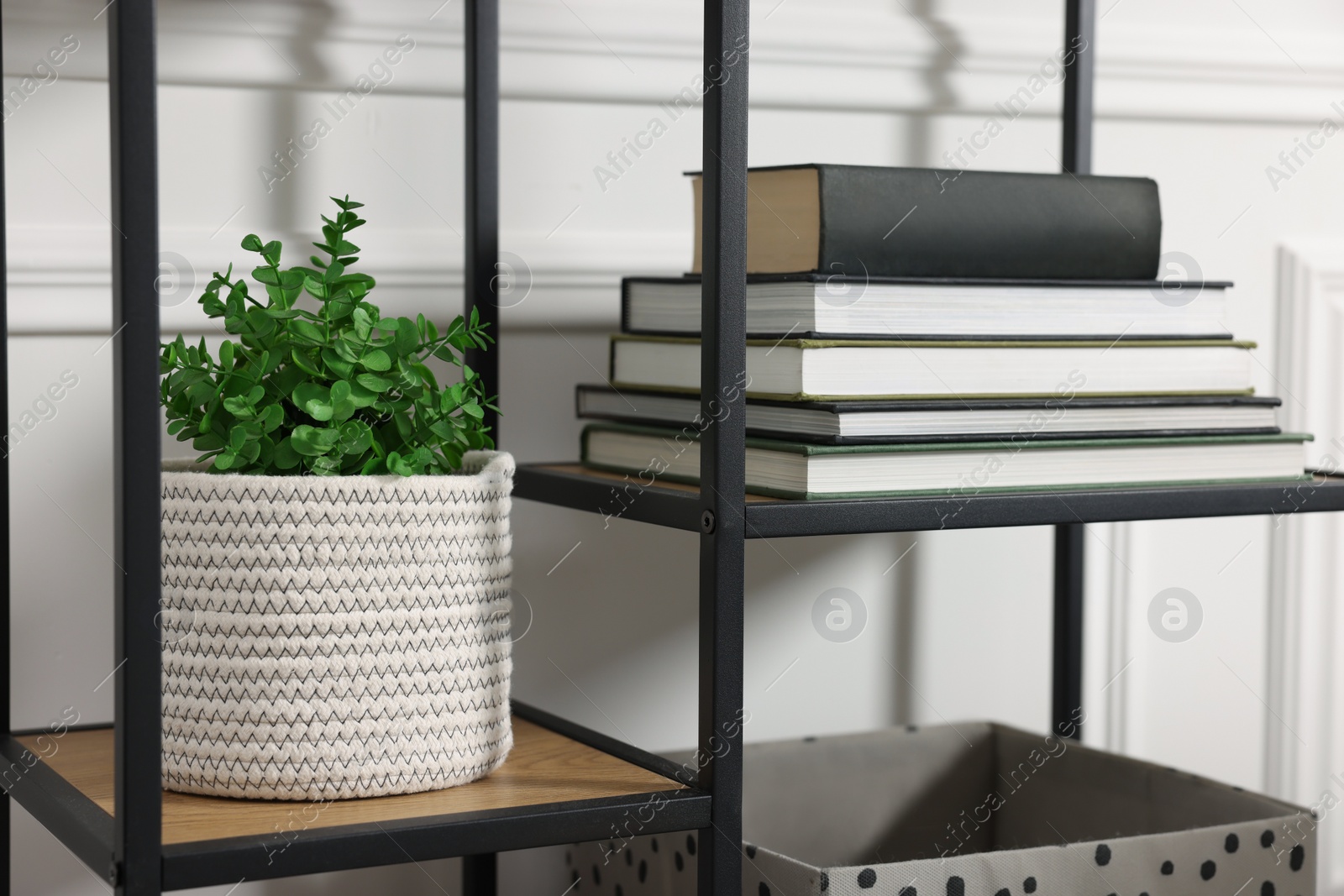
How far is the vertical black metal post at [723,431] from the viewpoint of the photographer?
656 mm

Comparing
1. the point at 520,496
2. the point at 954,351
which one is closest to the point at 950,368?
the point at 954,351

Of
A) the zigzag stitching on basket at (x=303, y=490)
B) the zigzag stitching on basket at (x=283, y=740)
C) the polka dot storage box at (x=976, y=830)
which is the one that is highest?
the zigzag stitching on basket at (x=303, y=490)

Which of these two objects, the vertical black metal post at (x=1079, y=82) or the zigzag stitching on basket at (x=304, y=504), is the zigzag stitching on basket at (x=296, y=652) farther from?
the vertical black metal post at (x=1079, y=82)

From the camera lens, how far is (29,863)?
883 mm

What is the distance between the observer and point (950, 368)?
77 cm

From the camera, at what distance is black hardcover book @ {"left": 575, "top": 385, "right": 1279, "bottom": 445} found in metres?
0.73

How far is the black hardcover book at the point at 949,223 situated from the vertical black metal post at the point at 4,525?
420 mm

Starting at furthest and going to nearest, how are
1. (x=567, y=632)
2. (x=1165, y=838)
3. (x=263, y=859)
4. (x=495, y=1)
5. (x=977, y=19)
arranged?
(x=977, y=19)
(x=567, y=632)
(x=495, y=1)
(x=1165, y=838)
(x=263, y=859)

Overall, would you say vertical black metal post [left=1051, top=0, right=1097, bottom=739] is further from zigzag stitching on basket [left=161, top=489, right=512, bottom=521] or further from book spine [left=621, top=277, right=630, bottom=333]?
zigzag stitching on basket [left=161, top=489, right=512, bottom=521]

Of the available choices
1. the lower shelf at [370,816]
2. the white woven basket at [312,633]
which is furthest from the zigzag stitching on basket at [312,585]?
the lower shelf at [370,816]

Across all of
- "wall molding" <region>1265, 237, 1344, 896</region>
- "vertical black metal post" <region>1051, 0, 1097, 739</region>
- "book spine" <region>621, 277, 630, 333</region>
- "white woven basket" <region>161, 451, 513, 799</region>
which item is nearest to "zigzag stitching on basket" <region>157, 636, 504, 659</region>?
"white woven basket" <region>161, 451, 513, 799</region>

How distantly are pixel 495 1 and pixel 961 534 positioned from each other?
1.85 ft

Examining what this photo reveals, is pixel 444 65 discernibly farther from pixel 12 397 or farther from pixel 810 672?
pixel 810 672

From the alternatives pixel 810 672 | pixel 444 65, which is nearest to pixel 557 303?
pixel 444 65
